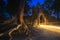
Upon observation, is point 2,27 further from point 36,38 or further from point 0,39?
point 36,38

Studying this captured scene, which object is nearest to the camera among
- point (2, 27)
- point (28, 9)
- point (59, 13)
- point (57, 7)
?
point (2, 27)

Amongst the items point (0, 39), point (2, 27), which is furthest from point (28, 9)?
point (0, 39)

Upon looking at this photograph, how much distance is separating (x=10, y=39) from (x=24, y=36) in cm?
114

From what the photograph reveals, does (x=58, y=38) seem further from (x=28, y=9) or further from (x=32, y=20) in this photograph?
(x=28, y=9)

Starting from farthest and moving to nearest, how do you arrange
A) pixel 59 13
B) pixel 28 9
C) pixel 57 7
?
pixel 59 13
pixel 57 7
pixel 28 9

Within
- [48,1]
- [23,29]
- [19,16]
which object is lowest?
[23,29]

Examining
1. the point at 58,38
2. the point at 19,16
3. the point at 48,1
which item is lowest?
the point at 58,38

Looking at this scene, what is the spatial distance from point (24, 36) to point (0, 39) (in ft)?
3.90

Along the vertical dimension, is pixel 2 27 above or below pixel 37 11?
below

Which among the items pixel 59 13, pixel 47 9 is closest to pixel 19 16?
pixel 47 9

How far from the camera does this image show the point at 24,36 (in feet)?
15.1

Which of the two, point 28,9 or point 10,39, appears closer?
point 10,39

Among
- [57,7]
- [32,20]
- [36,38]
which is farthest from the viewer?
[57,7]

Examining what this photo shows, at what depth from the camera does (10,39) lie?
139 inches
